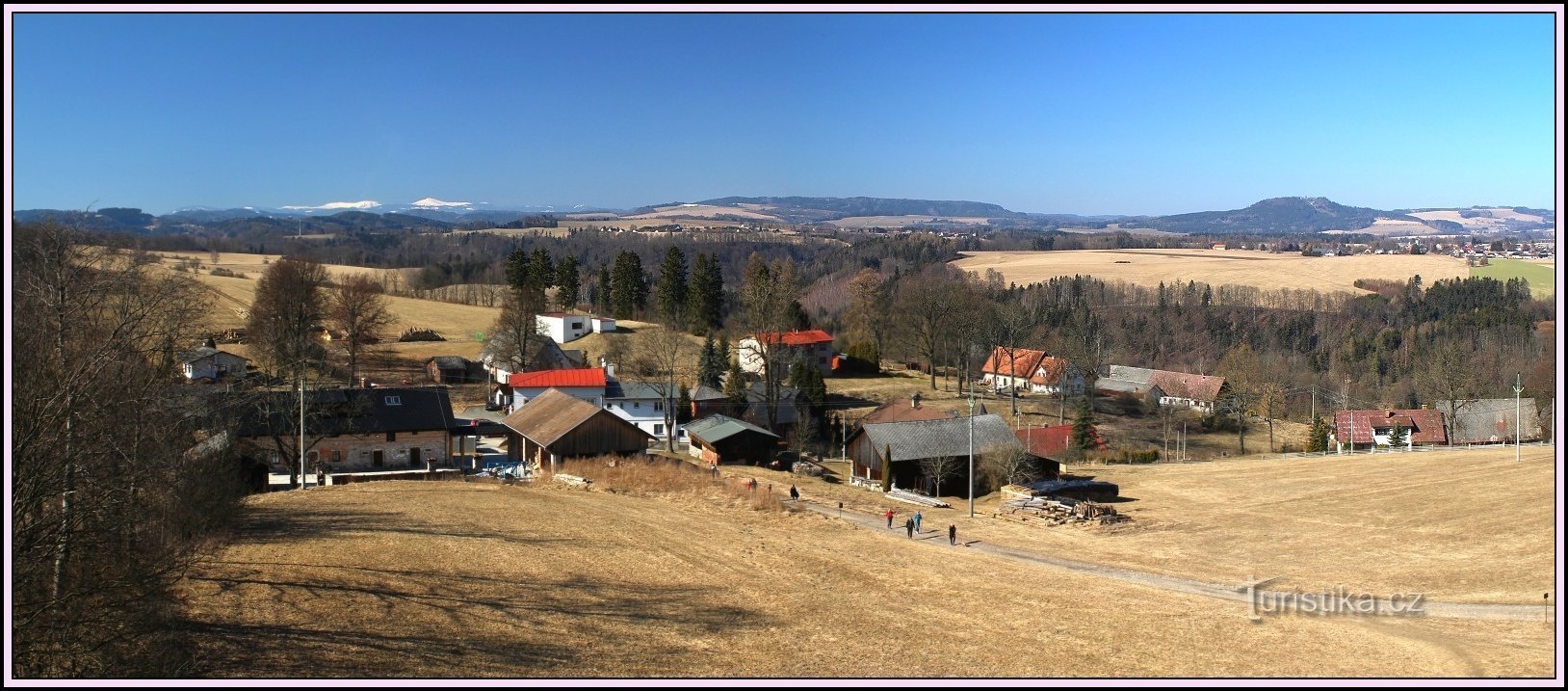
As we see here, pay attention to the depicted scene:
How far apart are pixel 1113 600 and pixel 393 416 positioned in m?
30.7

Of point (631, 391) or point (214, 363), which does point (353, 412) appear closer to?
point (631, 391)

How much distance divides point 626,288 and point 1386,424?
201 feet

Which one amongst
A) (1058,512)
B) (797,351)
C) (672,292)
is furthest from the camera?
(672,292)

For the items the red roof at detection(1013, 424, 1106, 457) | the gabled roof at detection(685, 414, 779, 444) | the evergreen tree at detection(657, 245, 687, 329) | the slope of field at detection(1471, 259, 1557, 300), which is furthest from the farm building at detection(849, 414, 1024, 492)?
the slope of field at detection(1471, 259, 1557, 300)

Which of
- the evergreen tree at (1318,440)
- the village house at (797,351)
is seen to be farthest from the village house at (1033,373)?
the evergreen tree at (1318,440)

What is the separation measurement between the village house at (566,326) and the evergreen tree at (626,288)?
31.5 ft

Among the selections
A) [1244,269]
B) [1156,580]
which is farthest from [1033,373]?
[1244,269]

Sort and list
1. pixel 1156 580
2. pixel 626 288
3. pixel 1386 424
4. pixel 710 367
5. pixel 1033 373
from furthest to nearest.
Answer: pixel 626 288 → pixel 1033 373 → pixel 710 367 → pixel 1386 424 → pixel 1156 580

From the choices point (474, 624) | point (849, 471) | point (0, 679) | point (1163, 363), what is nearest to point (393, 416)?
point (849, 471)

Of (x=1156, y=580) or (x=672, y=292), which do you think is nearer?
(x=1156, y=580)

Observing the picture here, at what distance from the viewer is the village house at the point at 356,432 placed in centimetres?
3647

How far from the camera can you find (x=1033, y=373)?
79.8 metres

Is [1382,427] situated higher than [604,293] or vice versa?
[604,293]

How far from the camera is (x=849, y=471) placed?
47.9 metres
